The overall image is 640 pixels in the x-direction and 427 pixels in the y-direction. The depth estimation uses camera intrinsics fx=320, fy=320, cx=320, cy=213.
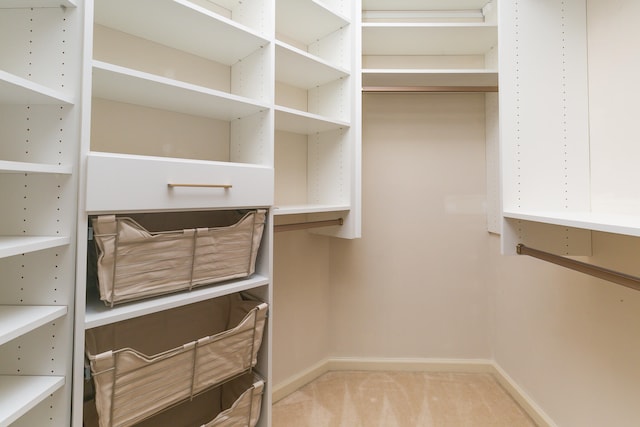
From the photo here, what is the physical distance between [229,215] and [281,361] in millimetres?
1028

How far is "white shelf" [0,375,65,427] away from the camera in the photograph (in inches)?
28.5

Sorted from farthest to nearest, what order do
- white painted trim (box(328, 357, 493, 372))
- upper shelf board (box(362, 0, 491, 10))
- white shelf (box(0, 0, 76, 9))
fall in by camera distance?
white painted trim (box(328, 357, 493, 372)), upper shelf board (box(362, 0, 491, 10)), white shelf (box(0, 0, 76, 9))

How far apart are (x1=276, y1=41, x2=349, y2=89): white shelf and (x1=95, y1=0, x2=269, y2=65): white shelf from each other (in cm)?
16

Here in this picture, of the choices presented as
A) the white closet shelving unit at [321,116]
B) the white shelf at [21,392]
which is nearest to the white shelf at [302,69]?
the white closet shelving unit at [321,116]

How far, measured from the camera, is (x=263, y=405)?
1383 millimetres

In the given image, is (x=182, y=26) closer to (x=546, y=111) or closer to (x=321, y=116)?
(x=321, y=116)

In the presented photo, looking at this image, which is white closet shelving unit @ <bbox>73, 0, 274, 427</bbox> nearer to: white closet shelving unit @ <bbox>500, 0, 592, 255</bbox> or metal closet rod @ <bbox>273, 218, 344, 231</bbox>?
metal closet rod @ <bbox>273, 218, 344, 231</bbox>

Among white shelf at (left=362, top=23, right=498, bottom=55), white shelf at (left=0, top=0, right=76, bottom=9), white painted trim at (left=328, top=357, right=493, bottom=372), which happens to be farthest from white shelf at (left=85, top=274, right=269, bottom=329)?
white shelf at (left=362, top=23, right=498, bottom=55)

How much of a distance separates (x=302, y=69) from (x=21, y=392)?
1681 mm

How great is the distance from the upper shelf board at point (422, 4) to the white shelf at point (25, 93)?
197 cm

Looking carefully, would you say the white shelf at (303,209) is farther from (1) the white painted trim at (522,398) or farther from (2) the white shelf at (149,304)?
(1) the white painted trim at (522,398)

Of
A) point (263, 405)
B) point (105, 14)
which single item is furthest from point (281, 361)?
point (105, 14)

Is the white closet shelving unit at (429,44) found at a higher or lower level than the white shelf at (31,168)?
higher

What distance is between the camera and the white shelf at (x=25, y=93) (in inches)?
28.3
